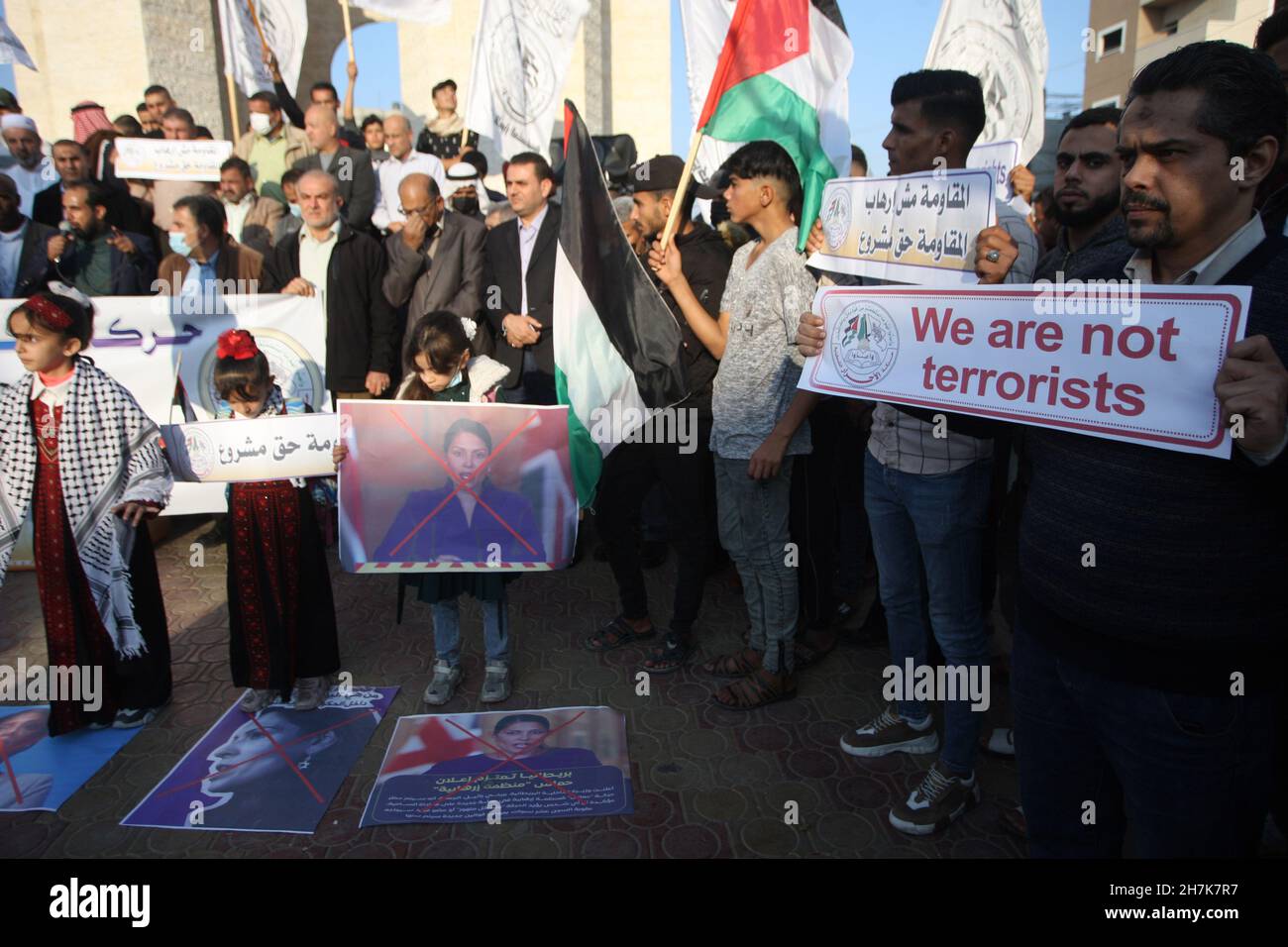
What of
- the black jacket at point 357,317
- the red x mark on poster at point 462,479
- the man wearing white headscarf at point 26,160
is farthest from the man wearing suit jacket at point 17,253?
the red x mark on poster at point 462,479

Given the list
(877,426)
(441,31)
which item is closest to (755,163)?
(877,426)

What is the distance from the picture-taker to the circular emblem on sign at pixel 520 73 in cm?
580

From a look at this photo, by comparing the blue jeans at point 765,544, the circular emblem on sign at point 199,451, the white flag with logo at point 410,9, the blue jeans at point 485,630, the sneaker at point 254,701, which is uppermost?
the white flag with logo at point 410,9

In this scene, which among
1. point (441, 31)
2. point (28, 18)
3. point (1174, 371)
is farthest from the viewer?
point (441, 31)

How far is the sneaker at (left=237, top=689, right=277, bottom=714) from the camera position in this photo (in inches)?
142

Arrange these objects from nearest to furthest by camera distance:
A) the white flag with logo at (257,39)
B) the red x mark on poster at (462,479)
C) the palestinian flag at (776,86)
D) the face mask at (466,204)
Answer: the palestinian flag at (776,86) < the red x mark on poster at (462,479) < the face mask at (466,204) < the white flag with logo at (257,39)

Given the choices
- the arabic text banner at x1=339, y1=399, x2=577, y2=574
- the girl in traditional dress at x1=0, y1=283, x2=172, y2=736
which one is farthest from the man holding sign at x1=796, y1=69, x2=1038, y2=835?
the girl in traditional dress at x1=0, y1=283, x2=172, y2=736

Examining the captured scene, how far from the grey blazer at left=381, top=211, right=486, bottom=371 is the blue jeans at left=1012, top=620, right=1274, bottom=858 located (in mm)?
4090

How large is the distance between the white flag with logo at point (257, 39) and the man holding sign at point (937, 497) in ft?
23.0

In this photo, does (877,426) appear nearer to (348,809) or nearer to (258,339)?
(348,809)

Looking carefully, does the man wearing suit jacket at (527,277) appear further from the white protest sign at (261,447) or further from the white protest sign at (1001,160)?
the white protest sign at (1001,160)

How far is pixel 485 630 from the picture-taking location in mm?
3736
